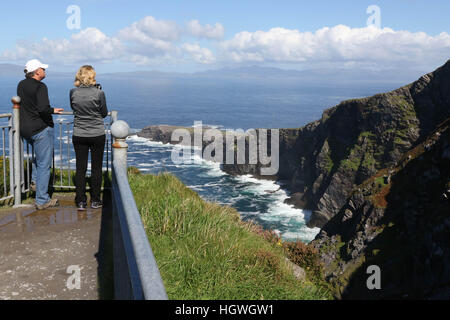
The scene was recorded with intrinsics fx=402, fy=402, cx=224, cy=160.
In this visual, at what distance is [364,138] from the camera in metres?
104

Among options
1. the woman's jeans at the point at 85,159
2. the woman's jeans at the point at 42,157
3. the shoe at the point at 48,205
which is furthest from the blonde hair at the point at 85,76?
the shoe at the point at 48,205

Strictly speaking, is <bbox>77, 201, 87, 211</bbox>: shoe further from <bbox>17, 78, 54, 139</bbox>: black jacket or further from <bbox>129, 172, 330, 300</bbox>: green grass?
<bbox>17, 78, 54, 139</bbox>: black jacket

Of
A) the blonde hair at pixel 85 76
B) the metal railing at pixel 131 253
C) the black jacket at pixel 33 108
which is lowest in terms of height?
the metal railing at pixel 131 253

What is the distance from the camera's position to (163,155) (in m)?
134

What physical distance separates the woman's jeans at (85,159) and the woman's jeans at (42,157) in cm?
59

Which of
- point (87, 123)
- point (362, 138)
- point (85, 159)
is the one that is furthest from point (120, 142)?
point (362, 138)

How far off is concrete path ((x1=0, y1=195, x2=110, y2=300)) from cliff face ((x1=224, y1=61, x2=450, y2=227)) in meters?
85.2

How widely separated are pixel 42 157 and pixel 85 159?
0.88 meters

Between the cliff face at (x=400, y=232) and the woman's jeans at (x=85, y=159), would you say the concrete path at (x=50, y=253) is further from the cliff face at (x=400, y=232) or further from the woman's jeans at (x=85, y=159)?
the cliff face at (x=400, y=232)

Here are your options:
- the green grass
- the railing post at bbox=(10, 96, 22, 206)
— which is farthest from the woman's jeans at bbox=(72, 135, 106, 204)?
the railing post at bbox=(10, 96, 22, 206)

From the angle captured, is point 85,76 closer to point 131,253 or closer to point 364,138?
point 131,253

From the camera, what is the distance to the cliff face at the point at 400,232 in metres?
47.7
